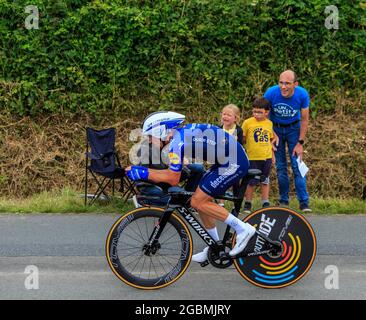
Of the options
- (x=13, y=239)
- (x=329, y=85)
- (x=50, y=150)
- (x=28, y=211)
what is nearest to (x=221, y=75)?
(x=329, y=85)

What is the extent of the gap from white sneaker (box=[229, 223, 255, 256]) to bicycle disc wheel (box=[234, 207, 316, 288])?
0.09m

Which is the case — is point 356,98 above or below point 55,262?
above

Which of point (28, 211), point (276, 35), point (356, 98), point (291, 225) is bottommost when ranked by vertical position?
point (28, 211)

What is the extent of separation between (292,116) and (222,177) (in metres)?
3.61

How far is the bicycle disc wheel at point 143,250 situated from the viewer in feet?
19.0

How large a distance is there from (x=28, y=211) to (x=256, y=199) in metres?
3.38

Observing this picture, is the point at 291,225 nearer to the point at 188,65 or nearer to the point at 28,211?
the point at 28,211

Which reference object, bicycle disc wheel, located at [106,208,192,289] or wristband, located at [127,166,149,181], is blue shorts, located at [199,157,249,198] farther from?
wristband, located at [127,166,149,181]

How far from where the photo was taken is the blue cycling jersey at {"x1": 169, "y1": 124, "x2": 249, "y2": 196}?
5.83 meters

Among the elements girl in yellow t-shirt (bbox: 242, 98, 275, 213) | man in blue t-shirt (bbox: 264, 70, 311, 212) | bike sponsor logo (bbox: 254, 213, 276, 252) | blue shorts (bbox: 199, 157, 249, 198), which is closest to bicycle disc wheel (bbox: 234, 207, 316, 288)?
bike sponsor logo (bbox: 254, 213, 276, 252)

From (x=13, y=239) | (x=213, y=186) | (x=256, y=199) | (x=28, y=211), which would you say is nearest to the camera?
(x=213, y=186)

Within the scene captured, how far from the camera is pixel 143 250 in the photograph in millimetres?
5922

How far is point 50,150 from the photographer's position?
38.7 feet

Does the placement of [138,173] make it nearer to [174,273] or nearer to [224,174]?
[224,174]
